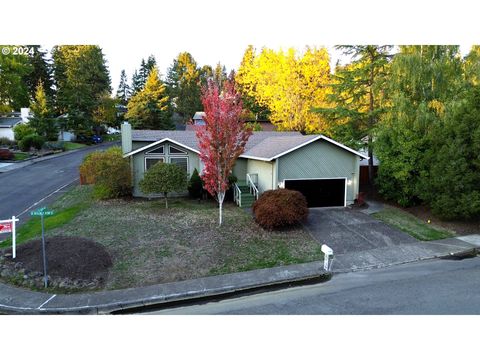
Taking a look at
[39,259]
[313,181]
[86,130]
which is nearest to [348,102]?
[313,181]

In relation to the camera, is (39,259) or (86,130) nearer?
(39,259)

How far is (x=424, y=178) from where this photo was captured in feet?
50.4

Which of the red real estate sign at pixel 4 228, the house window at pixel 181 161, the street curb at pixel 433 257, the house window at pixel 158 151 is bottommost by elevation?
the street curb at pixel 433 257

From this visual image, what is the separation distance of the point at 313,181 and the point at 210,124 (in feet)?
22.5

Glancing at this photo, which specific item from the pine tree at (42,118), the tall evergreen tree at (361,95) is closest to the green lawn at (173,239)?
the tall evergreen tree at (361,95)

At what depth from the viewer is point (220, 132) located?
1269cm

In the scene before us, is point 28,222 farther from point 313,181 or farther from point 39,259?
point 313,181

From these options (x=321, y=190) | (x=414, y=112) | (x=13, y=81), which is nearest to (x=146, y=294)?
(x=321, y=190)

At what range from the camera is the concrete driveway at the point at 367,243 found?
1085 cm

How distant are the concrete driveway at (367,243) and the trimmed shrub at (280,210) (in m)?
1.01

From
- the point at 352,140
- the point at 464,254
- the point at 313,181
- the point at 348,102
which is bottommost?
the point at 464,254

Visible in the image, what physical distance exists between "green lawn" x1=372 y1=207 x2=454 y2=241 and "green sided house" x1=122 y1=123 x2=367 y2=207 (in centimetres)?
214

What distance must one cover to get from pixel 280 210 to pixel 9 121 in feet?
145

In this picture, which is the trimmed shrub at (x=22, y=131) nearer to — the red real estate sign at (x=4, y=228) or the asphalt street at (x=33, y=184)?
the asphalt street at (x=33, y=184)
